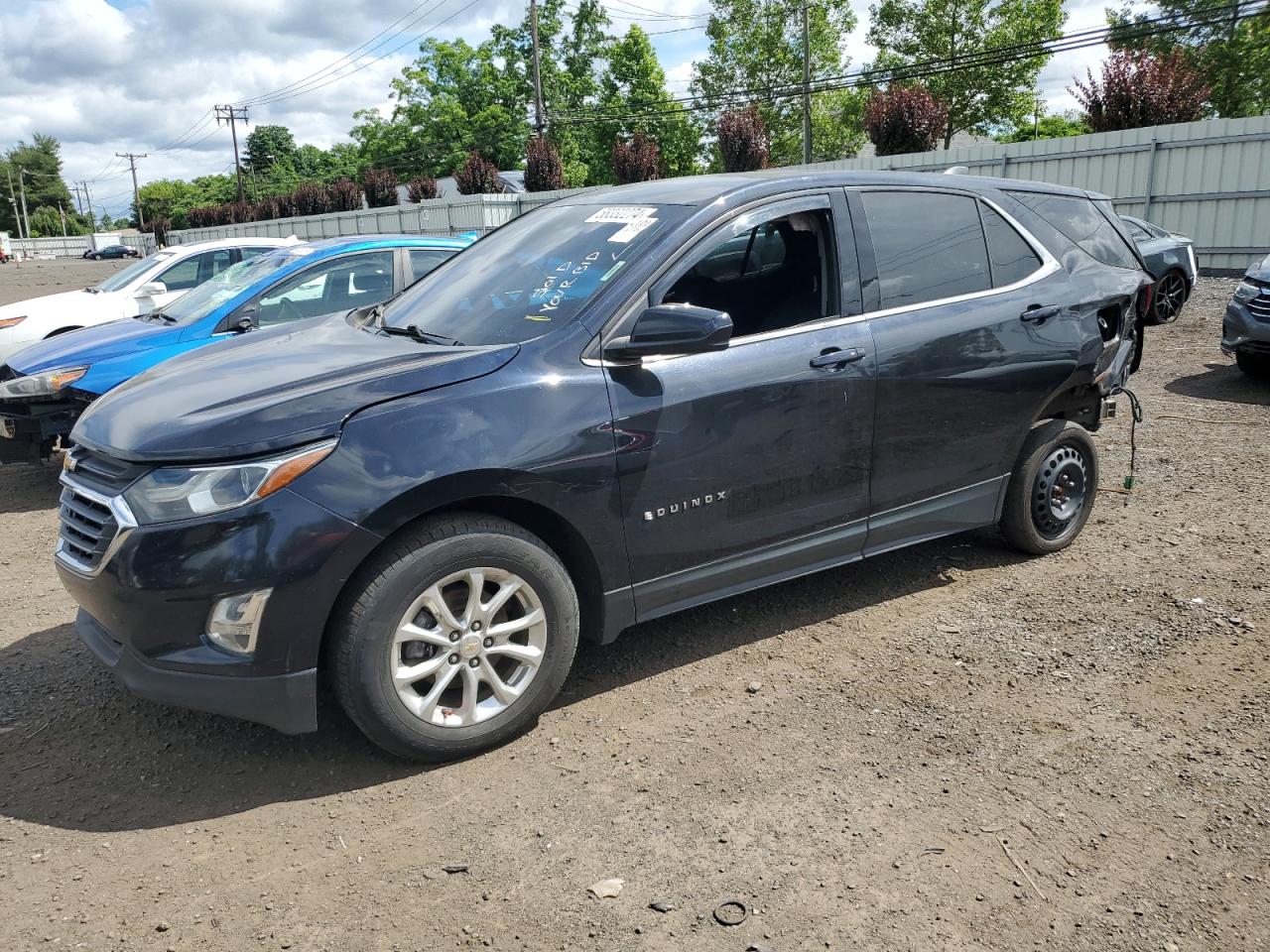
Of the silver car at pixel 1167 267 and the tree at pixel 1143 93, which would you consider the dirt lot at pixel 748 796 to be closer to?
the silver car at pixel 1167 267

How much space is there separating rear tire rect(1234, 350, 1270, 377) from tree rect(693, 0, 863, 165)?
50904mm

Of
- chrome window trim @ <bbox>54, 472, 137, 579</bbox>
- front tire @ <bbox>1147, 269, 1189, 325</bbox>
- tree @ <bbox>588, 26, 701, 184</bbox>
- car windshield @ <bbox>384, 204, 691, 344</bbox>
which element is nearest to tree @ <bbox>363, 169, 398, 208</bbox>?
tree @ <bbox>588, 26, 701, 184</bbox>

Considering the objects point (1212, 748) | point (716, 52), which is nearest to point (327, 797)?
point (1212, 748)

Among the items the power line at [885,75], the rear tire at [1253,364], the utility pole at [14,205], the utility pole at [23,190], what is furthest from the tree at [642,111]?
the utility pole at [14,205]

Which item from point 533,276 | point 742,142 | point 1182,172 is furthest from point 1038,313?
point 742,142

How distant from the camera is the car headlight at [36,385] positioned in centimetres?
638

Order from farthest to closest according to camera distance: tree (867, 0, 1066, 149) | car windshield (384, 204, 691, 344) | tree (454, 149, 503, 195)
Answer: tree (867, 0, 1066, 149), tree (454, 149, 503, 195), car windshield (384, 204, 691, 344)

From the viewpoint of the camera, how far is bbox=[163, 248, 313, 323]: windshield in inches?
287

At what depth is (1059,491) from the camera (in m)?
4.97

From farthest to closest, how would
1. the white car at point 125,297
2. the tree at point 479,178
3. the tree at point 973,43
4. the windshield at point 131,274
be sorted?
the tree at point 973,43 < the tree at point 479,178 < the windshield at point 131,274 < the white car at point 125,297

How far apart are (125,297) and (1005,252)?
8949mm

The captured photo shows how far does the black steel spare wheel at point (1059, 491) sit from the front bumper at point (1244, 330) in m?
4.90

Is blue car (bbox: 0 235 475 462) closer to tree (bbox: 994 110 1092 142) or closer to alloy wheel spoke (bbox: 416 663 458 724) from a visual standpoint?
alloy wheel spoke (bbox: 416 663 458 724)

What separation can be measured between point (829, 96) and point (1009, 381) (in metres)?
61.2
